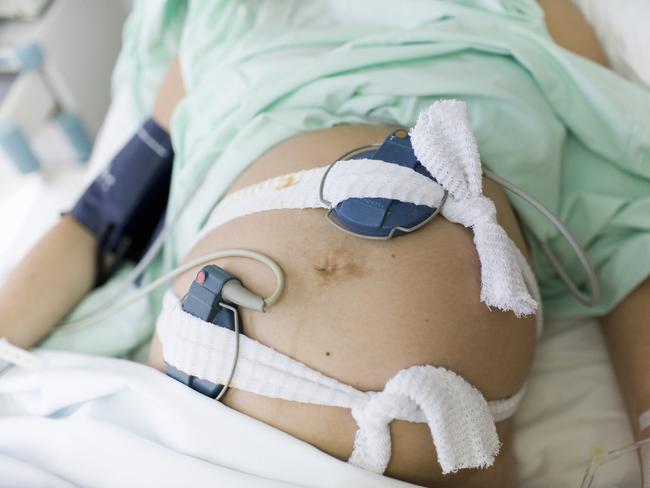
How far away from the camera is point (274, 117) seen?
0.71 m

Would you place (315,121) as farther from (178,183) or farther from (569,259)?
(569,259)

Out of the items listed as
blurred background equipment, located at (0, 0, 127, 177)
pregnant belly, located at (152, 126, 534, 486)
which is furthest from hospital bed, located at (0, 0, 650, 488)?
blurred background equipment, located at (0, 0, 127, 177)

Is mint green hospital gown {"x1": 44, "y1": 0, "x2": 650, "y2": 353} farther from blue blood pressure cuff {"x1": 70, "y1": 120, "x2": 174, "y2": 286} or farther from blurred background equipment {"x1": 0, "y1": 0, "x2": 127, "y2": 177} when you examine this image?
blurred background equipment {"x1": 0, "y1": 0, "x2": 127, "y2": 177}

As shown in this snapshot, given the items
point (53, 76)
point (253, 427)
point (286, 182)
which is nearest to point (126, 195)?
point (286, 182)

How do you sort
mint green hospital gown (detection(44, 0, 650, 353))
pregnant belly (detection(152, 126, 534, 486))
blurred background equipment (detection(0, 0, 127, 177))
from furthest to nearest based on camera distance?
1. blurred background equipment (detection(0, 0, 127, 177))
2. mint green hospital gown (detection(44, 0, 650, 353))
3. pregnant belly (detection(152, 126, 534, 486))

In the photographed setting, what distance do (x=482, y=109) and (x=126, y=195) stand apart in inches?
21.0

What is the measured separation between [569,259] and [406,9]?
42cm

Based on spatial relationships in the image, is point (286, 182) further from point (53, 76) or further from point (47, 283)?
point (53, 76)

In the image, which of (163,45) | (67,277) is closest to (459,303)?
(67,277)

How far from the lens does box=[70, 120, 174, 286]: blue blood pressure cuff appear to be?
836 millimetres

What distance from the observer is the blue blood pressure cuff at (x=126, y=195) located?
0.84m

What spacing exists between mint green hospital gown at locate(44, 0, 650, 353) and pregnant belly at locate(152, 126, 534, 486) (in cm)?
18

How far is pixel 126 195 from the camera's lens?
32.9 inches

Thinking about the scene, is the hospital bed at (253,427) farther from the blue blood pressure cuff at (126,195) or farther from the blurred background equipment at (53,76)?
the blurred background equipment at (53,76)
